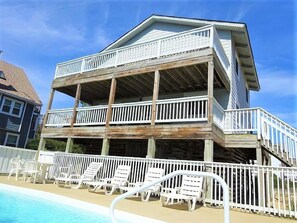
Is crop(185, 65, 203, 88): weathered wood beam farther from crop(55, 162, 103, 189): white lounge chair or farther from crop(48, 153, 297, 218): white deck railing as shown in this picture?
crop(55, 162, 103, 189): white lounge chair

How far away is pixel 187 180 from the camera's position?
7.84 m

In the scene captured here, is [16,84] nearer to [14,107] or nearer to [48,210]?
[14,107]

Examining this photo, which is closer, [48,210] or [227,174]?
[48,210]

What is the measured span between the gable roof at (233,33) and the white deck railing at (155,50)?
Result: 183 centimetres

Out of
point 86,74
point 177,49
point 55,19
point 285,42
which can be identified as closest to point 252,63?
point 285,42

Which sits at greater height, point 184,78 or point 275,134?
point 184,78

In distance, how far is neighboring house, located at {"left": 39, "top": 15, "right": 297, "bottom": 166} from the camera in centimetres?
979

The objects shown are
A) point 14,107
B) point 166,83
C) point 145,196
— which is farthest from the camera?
point 14,107

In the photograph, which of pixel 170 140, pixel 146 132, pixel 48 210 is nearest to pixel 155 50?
pixel 146 132

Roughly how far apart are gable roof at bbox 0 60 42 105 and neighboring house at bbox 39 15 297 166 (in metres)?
9.87

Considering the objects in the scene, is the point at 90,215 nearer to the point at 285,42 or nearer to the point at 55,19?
the point at 55,19

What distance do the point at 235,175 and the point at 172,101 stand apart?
161 inches

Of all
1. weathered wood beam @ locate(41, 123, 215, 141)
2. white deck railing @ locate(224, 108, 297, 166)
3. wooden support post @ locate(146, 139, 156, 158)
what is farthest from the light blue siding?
wooden support post @ locate(146, 139, 156, 158)

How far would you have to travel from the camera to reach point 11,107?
23062 mm
